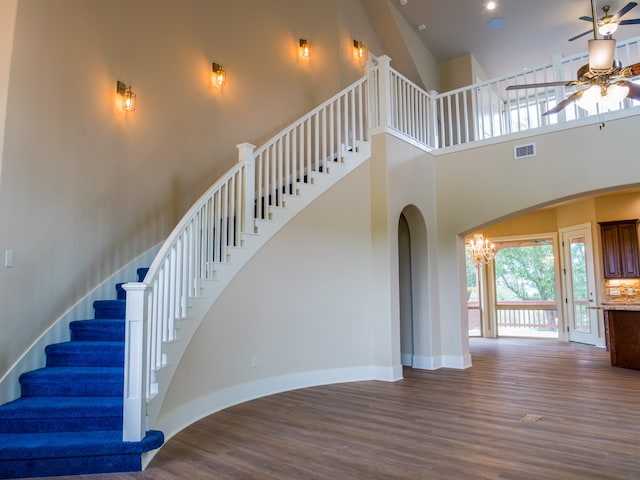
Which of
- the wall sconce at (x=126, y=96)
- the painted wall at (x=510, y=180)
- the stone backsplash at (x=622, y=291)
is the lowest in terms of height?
the stone backsplash at (x=622, y=291)

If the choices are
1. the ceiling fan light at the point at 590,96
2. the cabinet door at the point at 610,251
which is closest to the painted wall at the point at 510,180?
the ceiling fan light at the point at 590,96

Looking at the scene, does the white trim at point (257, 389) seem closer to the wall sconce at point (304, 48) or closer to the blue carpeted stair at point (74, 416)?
the blue carpeted stair at point (74, 416)

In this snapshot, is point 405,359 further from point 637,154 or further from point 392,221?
point 637,154

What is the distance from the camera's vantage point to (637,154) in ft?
17.7

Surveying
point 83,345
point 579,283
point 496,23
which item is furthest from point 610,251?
point 83,345

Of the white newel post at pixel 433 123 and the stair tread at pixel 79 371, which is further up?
the white newel post at pixel 433 123

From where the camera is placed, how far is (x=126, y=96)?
501 cm

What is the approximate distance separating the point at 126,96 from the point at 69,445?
3.67 metres

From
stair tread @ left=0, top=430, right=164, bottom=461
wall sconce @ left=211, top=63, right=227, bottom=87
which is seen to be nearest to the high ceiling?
wall sconce @ left=211, top=63, right=227, bottom=87

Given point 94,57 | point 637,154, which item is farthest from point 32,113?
point 637,154

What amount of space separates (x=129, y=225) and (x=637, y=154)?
6.10 meters

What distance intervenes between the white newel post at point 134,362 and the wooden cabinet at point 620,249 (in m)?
8.87

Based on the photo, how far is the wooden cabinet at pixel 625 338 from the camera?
6.37 m

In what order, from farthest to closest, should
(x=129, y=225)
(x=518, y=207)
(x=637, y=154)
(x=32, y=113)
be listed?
(x=518, y=207) < (x=637, y=154) < (x=129, y=225) < (x=32, y=113)
